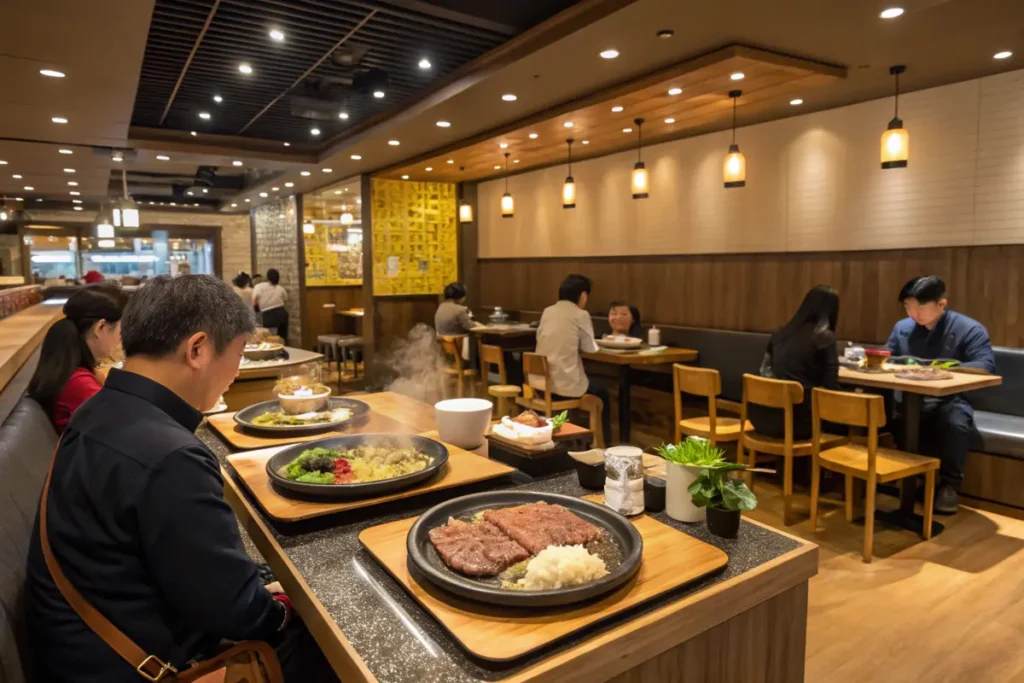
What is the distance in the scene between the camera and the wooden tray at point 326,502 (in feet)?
4.58

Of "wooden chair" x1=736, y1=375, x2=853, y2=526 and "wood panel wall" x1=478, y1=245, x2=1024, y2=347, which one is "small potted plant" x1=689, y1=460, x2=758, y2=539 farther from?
"wood panel wall" x1=478, y1=245, x2=1024, y2=347

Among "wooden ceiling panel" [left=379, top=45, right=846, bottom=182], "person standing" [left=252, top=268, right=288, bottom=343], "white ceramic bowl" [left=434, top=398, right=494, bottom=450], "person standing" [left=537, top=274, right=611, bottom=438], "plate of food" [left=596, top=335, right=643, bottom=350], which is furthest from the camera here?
"person standing" [left=252, top=268, right=288, bottom=343]

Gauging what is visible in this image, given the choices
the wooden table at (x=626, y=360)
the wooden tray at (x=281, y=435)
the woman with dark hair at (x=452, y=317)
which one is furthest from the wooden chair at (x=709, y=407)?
the woman with dark hair at (x=452, y=317)

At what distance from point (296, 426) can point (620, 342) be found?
12.8 ft

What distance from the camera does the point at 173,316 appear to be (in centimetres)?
121

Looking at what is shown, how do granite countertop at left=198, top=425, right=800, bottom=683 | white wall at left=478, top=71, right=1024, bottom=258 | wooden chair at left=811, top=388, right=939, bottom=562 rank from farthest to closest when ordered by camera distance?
A: white wall at left=478, top=71, right=1024, bottom=258
wooden chair at left=811, top=388, right=939, bottom=562
granite countertop at left=198, top=425, right=800, bottom=683

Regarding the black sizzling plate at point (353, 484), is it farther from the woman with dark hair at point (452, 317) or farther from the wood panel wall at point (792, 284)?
the woman with dark hair at point (452, 317)

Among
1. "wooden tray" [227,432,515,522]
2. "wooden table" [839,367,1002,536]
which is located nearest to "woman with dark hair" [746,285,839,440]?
"wooden table" [839,367,1002,536]

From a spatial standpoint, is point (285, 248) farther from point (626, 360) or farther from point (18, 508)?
point (18, 508)

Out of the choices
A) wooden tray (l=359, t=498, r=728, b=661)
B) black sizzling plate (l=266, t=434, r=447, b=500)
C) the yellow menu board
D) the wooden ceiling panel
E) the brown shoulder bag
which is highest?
the wooden ceiling panel

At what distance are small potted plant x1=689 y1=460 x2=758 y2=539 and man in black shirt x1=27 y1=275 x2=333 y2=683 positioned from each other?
2.85 feet

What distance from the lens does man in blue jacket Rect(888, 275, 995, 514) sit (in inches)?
154

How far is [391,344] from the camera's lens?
8938mm

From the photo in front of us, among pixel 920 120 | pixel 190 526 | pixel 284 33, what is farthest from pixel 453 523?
pixel 920 120
